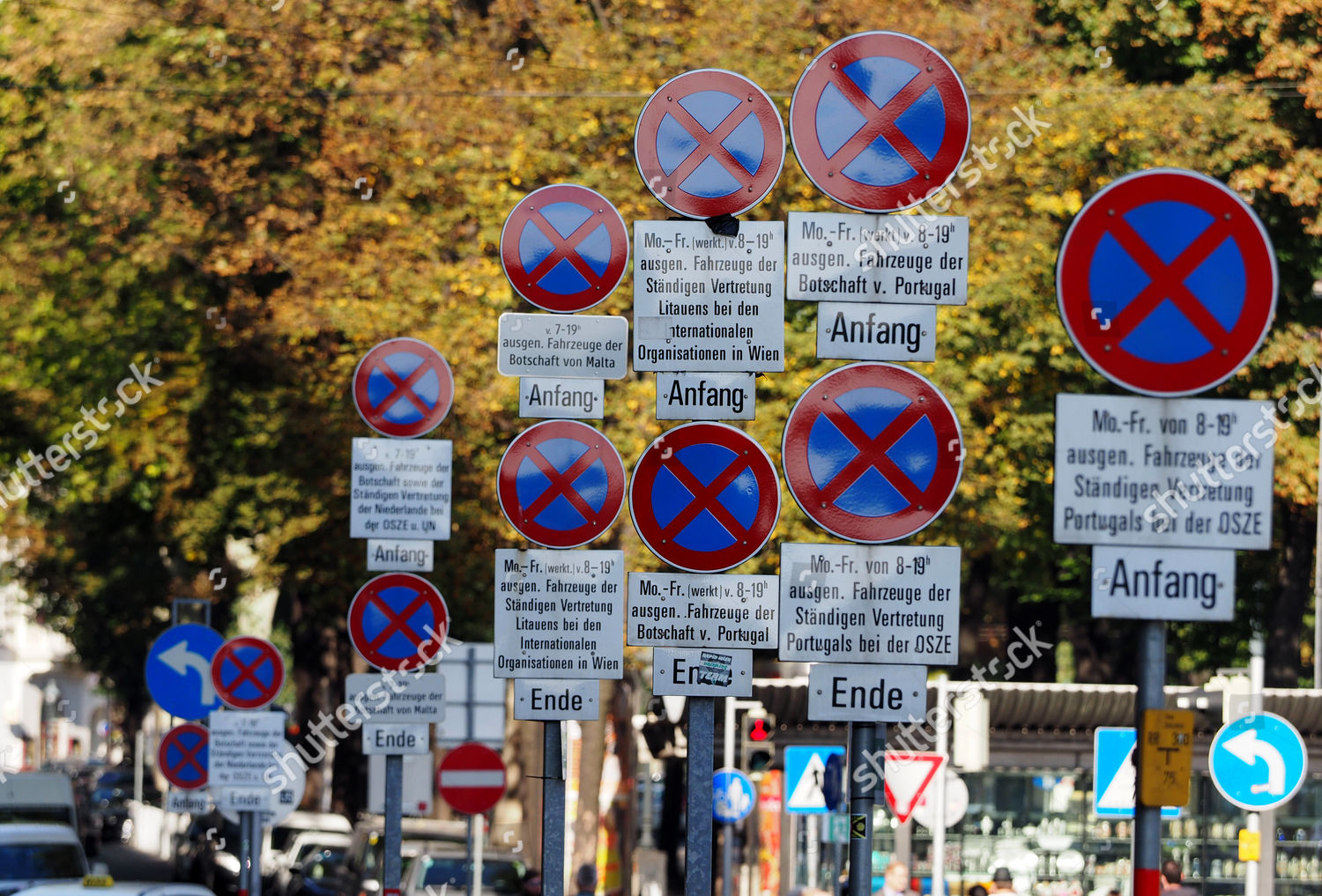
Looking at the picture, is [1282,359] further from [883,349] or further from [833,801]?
[883,349]

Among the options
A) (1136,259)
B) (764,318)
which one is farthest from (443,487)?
(1136,259)

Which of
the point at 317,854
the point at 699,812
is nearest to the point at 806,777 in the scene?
the point at 317,854

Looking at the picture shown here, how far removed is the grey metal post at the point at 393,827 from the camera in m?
11.6

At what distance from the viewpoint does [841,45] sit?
235 inches

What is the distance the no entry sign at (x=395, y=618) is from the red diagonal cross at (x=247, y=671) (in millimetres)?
3784

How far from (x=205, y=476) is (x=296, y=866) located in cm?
614

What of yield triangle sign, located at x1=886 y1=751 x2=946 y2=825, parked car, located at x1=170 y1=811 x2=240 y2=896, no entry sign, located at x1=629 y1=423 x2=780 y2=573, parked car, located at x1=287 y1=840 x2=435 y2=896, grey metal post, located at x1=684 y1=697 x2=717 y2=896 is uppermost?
no entry sign, located at x1=629 y1=423 x2=780 y2=573

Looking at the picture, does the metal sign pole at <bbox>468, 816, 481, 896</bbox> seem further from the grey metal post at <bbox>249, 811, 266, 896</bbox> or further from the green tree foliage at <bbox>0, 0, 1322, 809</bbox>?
the green tree foliage at <bbox>0, 0, 1322, 809</bbox>

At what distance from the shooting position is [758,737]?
73.2ft

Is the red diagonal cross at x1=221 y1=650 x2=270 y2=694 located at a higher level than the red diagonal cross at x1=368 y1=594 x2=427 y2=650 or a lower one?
lower

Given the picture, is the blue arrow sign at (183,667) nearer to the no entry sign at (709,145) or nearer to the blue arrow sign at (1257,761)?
the blue arrow sign at (1257,761)

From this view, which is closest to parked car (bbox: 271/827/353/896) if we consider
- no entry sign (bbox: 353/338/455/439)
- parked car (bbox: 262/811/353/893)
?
parked car (bbox: 262/811/353/893)

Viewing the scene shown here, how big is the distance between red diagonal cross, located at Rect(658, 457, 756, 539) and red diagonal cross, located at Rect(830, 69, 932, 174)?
1.15 m

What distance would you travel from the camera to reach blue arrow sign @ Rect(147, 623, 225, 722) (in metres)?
16.8
